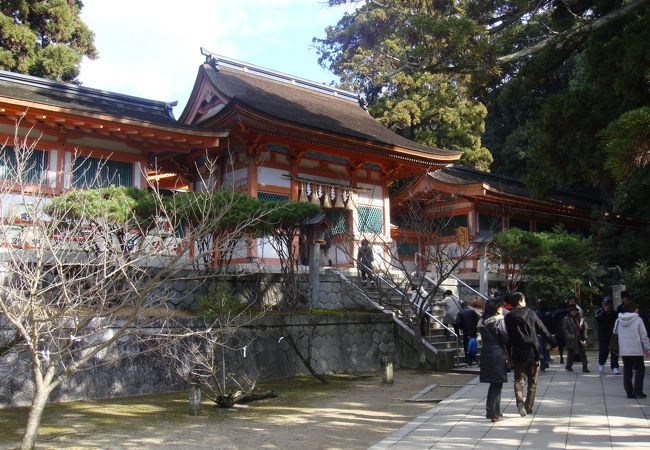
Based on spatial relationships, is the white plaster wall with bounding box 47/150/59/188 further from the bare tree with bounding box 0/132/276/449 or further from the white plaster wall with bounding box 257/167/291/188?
the white plaster wall with bounding box 257/167/291/188

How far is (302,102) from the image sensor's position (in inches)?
849

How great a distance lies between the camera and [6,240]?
647 centimetres

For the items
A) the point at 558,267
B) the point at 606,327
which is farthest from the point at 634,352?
the point at 558,267

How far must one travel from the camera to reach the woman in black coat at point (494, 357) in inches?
294

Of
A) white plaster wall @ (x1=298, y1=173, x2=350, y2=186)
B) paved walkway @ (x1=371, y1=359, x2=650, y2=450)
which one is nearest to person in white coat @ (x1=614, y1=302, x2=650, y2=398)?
paved walkway @ (x1=371, y1=359, x2=650, y2=450)

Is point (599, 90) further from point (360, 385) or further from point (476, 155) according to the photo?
point (476, 155)

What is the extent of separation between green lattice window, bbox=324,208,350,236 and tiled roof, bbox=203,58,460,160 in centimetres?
253

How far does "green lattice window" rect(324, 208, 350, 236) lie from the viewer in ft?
63.7

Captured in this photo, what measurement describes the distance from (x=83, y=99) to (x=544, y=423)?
1378 cm

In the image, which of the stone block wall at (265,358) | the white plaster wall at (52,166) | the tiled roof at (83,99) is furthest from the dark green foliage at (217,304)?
the white plaster wall at (52,166)

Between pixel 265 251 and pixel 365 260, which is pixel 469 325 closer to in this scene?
pixel 365 260

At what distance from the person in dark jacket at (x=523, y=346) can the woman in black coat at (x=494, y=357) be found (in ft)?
0.65

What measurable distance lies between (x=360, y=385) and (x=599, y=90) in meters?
7.76

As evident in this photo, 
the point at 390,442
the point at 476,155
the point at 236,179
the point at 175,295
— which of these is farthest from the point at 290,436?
the point at 476,155
